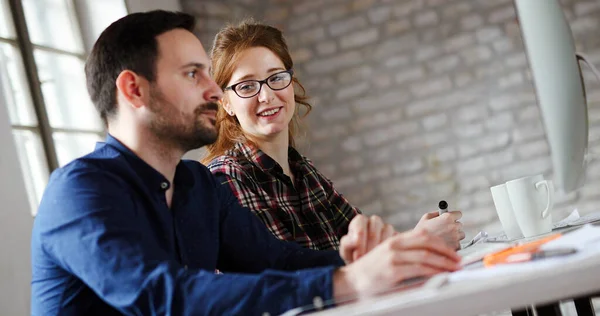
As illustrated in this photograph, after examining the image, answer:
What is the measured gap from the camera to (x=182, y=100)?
1.22 m

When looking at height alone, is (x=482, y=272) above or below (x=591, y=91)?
below

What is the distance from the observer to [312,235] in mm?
1876

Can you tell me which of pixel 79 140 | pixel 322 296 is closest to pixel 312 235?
pixel 322 296

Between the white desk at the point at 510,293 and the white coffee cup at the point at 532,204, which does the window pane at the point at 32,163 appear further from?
the white desk at the point at 510,293

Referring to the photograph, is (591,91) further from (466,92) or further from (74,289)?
(74,289)

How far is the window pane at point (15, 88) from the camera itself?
2.84m

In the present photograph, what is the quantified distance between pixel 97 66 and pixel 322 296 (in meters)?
0.63

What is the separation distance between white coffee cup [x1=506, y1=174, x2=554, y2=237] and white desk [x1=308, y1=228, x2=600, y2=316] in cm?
72

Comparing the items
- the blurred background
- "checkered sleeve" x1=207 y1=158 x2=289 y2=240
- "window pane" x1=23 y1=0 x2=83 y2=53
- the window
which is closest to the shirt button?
"checkered sleeve" x1=207 y1=158 x2=289 y2=240

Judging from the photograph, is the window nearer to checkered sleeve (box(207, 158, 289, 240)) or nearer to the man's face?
checkered sleeve (box(207, 158, 289, 240))

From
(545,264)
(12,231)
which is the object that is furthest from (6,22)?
(545,264)

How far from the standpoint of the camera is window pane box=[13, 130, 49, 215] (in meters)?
2.80

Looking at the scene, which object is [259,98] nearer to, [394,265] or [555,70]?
[555,70]

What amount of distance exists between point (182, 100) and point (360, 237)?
0.36 m
